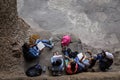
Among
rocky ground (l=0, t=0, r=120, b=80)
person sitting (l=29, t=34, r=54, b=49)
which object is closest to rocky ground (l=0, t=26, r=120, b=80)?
rocky ground (l=0, t=0, r=120, b=80)

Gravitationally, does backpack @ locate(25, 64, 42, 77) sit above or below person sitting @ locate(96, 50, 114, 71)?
below

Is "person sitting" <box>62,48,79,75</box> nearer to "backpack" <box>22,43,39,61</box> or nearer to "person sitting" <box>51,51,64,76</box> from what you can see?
"person sitting" <box>51,51,64,76</box>

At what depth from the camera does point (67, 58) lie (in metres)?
10.8

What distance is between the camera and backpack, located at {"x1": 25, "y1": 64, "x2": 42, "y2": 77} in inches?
392

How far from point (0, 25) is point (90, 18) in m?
4.49

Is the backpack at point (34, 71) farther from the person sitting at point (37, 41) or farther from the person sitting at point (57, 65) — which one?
the person sitting at point (37, 41)

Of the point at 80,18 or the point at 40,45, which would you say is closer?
the point at 40,45

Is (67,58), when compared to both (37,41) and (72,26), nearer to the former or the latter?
(37,41)

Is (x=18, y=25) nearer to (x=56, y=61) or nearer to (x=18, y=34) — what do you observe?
(x=18, y=34)

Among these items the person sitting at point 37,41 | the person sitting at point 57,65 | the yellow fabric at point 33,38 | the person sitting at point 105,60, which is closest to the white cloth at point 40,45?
the person sitting at point 37,41

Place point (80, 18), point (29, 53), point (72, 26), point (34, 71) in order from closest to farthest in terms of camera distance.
Result: point (34, 71), point (29, 53), point (72, 26), point (80, 18)

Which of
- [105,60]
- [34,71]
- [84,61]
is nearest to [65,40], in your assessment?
[84,61]

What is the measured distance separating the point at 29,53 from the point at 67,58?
131 centimetres

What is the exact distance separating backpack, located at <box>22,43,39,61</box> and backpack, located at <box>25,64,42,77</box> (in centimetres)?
42
